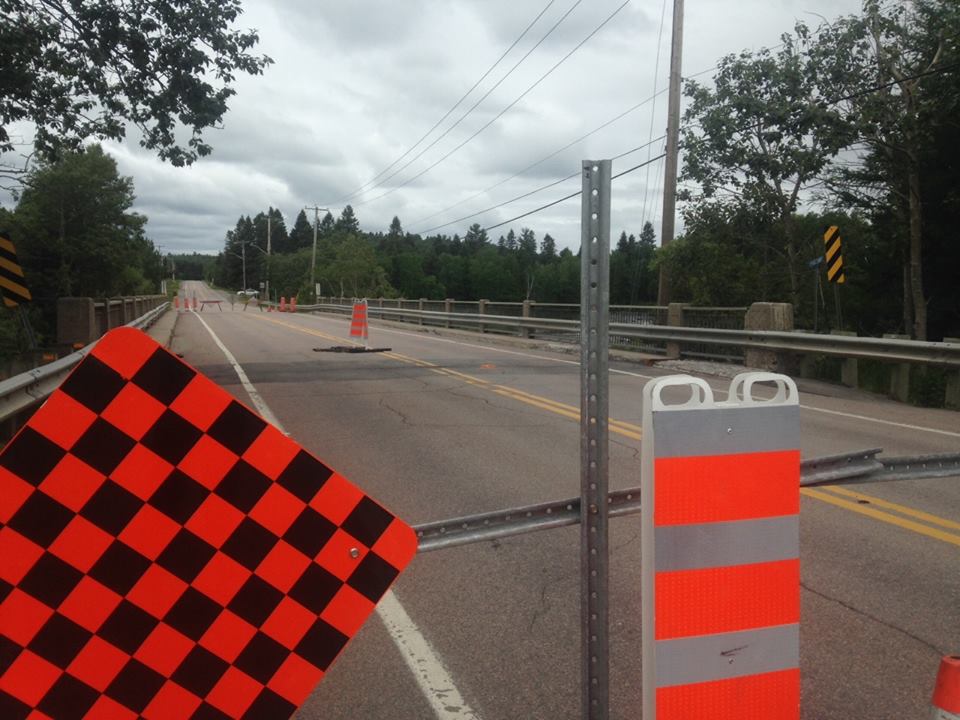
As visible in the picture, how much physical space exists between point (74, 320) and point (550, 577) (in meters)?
11.6

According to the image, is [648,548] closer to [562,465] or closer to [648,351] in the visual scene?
[562,465]

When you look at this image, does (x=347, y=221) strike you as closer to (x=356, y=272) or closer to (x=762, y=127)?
(x=356, y=272)

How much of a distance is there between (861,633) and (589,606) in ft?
6.62

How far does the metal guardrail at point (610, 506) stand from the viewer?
2633 millimetres

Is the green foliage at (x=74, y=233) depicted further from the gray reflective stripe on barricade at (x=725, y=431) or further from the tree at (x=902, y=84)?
the gray reflective stripe on barricade at (x=725, y=431)

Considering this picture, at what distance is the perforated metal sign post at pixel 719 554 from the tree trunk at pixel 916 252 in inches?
960

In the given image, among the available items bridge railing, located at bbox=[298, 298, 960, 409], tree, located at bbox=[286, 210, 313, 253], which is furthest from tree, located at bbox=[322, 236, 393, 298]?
tree, located at bbox=[286, 210, 313, 253]

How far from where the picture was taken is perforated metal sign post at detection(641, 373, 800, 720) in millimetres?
2480

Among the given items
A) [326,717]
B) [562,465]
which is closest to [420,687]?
[326,717]

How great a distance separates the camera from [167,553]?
219cm

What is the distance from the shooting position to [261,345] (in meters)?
23.7

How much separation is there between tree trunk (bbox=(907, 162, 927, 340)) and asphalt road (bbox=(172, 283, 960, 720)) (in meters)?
15.0

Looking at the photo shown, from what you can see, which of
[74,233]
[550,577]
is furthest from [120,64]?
[74,233]

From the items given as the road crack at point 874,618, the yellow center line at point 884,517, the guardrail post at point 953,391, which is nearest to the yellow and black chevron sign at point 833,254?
the guardrail post at point 953,391
